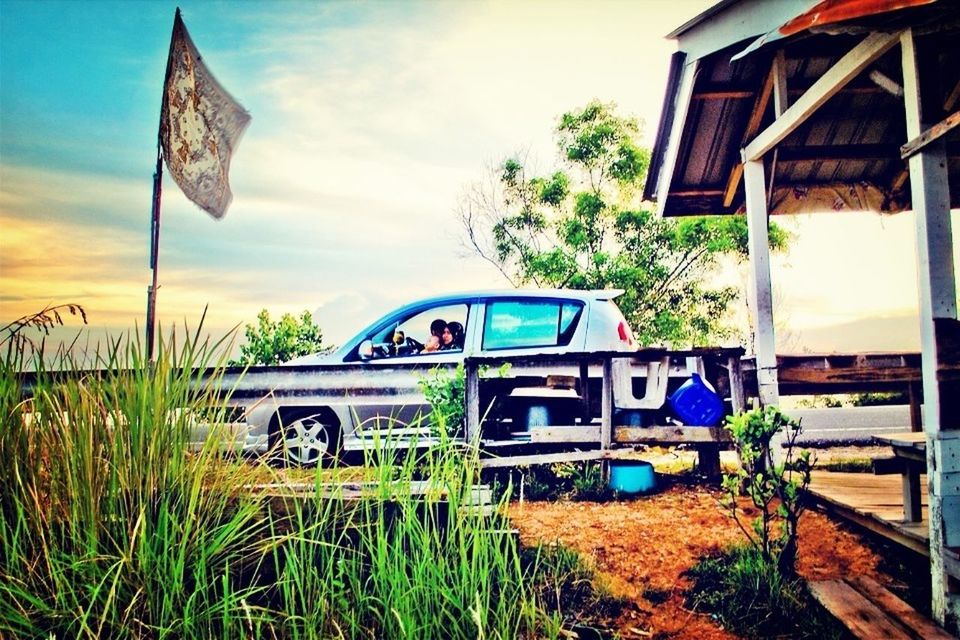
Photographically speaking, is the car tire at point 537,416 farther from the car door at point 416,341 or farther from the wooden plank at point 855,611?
the wooden plank at point 855,611

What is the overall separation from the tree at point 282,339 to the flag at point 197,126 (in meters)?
3.47

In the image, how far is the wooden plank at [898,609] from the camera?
261 cm

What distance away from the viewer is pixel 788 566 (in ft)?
10.0

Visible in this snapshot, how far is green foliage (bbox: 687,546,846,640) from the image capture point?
2730 millimetres

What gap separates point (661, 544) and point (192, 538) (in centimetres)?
204

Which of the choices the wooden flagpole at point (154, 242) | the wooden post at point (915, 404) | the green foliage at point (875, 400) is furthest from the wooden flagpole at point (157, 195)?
the green foliage at point (875, 400)

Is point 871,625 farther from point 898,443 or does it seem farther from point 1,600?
point 1,600

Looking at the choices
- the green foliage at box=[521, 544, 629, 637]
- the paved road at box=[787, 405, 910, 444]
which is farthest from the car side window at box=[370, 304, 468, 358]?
the paved road at box=[787, 405, 910, 444]

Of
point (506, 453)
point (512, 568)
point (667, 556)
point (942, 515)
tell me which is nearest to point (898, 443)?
point (942, 515)

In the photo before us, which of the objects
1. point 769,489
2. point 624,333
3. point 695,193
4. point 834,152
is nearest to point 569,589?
point 769,489

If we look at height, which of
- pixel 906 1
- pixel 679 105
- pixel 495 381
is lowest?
pixel 495 381

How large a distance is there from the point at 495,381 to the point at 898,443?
90.1 inches

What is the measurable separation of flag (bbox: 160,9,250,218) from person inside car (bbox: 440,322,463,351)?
193cm

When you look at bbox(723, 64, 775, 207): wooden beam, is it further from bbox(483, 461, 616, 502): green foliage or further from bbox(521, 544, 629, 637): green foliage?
bbox(521, 544, 629, 637): green foliage
